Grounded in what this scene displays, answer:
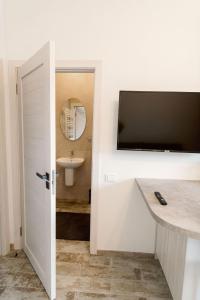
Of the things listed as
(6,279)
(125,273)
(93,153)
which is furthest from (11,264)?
(93,153)

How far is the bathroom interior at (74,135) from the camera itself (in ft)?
11.6

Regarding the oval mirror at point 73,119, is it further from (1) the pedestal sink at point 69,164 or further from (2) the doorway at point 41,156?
(2) the doorway at point 41,156

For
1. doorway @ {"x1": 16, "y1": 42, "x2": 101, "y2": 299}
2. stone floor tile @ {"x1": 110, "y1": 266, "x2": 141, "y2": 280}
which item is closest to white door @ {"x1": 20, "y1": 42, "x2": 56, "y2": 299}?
doorway @ {"x1": 16, "y1": 42, "x2": 101, "y2": 299}

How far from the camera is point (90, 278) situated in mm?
1903

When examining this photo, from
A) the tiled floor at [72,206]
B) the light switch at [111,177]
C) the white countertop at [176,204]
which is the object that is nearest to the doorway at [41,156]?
the light switch at [111,177]

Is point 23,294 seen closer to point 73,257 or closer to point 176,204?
point 73,257

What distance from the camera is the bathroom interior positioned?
3543 millimetres

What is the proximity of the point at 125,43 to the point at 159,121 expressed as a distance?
807 mm

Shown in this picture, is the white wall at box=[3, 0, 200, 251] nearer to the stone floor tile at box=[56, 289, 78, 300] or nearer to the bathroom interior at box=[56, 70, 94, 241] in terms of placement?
the stone floor tile at box=[56, 289, 78, 300]

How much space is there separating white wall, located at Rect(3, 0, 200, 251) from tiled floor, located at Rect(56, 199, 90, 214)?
165cm

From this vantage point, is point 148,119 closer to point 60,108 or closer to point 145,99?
point 145,99

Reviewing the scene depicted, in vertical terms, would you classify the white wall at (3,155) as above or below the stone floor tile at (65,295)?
above

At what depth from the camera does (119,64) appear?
1968 millimetres

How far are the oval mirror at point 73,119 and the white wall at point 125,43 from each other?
159 cm
